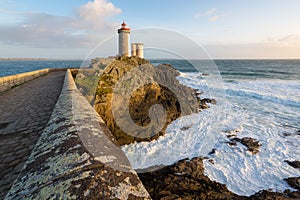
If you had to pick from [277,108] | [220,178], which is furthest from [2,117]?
[277,108]

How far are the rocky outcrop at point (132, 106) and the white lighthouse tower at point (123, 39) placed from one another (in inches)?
211

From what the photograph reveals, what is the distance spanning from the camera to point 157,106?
37.7 ft

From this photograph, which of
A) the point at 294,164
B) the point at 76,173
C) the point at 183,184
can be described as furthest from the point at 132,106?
the point at 76,173

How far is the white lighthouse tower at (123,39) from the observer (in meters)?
16.8

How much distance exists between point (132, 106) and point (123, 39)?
9736mm

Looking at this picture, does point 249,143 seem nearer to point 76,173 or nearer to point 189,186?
point 189,186

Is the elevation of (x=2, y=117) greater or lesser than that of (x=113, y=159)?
lesser

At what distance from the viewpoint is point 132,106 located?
10320mm

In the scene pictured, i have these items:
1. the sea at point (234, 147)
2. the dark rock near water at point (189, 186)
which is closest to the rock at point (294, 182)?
the dark rock near water at point (189, 186)

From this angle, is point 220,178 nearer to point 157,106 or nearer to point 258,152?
point 258,152

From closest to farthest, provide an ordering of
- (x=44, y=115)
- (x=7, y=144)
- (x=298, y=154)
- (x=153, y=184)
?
(x=7, y=144) → (x=44, y=115) → (x=153, y=184) → (x=298, y=154)

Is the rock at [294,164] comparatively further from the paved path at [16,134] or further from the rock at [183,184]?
the paved path at [16,134]

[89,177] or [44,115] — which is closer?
[89,177]

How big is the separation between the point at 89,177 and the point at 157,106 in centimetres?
1045
